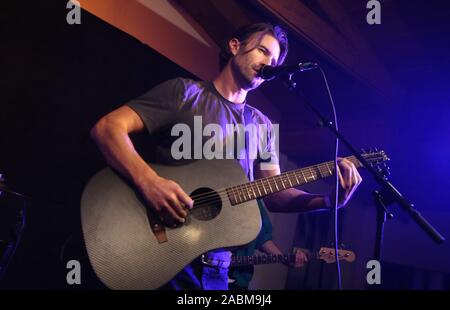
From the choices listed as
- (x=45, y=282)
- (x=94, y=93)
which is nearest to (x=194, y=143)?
(x=94, y=93)

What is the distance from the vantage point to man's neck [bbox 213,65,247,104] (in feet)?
7.48

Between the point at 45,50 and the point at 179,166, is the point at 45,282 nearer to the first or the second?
the point at 179,166

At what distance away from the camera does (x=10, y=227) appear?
2129mm

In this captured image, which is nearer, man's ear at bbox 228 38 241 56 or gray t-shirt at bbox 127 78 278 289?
gray t-shirt at bbox 127 78 278 289

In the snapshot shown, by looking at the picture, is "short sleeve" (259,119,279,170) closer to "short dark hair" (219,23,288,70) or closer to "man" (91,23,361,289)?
"man" (91,23,361,289)

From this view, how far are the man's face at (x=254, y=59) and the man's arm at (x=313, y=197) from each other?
596mm

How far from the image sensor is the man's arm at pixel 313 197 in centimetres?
199

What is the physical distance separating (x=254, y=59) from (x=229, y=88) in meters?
0.25

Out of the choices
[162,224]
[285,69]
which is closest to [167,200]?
[162,224]

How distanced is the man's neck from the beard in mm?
30

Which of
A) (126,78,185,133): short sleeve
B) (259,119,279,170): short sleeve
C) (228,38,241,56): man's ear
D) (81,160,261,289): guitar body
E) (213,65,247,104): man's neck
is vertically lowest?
(81,160,261,289): guitar body

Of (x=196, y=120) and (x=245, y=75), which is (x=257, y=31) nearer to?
(x=245, y=75)

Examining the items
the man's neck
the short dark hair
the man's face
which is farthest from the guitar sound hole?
the short dark hair

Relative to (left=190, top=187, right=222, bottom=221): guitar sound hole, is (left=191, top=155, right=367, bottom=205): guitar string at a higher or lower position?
higher
